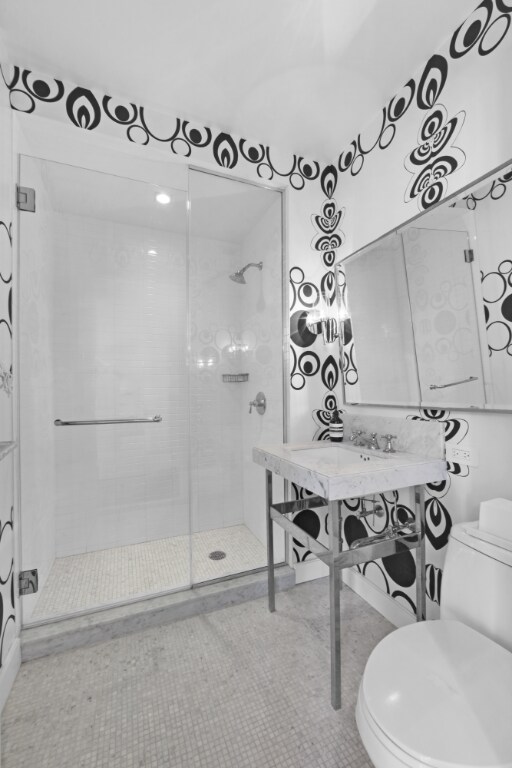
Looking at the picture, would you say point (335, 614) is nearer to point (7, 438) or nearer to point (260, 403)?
point (260, 403)

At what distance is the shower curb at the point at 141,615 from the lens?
153 cm

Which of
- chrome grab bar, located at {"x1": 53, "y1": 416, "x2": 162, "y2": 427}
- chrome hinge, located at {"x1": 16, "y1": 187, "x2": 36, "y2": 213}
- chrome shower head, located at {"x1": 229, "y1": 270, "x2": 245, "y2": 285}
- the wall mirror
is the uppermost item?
chrome hinge, located at {"x1": 16, "y1": 187, "x2": 36, "y2": 213}

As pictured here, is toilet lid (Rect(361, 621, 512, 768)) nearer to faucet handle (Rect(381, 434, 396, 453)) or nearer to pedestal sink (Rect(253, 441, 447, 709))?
pedestal sink (Rect(253, 441, 447, 709))

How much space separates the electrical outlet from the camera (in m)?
1.36

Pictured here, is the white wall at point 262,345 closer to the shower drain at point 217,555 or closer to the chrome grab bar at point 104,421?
the shower drain at point 217,555

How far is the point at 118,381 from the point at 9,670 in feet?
4.98

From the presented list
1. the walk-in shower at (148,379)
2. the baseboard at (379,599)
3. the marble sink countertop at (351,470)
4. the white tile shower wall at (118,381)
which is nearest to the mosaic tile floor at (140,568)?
the walk-in shower at (148,379)

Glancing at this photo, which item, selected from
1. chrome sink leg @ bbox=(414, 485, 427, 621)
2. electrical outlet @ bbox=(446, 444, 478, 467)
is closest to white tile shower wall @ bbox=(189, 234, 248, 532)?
chrome sink leg @ bbox=(414, 485, 427, 621)

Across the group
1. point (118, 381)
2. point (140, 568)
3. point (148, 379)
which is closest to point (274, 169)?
point (148, 379)

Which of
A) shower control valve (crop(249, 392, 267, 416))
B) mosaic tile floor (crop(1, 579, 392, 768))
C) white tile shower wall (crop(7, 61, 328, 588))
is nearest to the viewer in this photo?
mosaic tile floor (crop(1, 579, 392, 768))

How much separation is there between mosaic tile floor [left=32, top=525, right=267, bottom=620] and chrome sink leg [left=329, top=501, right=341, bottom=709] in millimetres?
811

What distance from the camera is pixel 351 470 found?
1.30 meters

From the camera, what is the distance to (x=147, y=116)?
1763 millimetres

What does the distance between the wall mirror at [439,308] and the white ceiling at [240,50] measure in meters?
0.70
